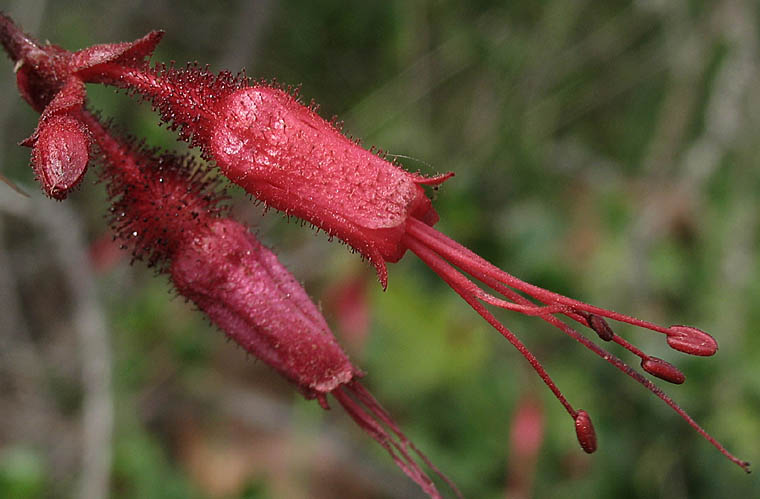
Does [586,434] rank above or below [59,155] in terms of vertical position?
below

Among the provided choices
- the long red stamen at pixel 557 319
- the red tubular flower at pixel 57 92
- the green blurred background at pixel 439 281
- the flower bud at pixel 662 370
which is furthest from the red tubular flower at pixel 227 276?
the green blurred background at pixel 439 281

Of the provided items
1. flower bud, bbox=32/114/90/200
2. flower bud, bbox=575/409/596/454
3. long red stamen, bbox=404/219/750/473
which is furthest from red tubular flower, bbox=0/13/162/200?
flower bud, bbox=575/409/596/454

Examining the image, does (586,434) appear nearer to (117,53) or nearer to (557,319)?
(557,319)

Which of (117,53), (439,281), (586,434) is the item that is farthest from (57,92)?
(439,281)

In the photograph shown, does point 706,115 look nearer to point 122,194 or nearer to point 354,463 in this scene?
point 354,463

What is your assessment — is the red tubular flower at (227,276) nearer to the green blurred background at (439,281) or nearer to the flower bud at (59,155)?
the flower bud at (59,155)

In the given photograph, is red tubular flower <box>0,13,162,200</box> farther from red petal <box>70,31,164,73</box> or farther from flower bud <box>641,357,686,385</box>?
flower bud <box>641,357,686,385</box>
